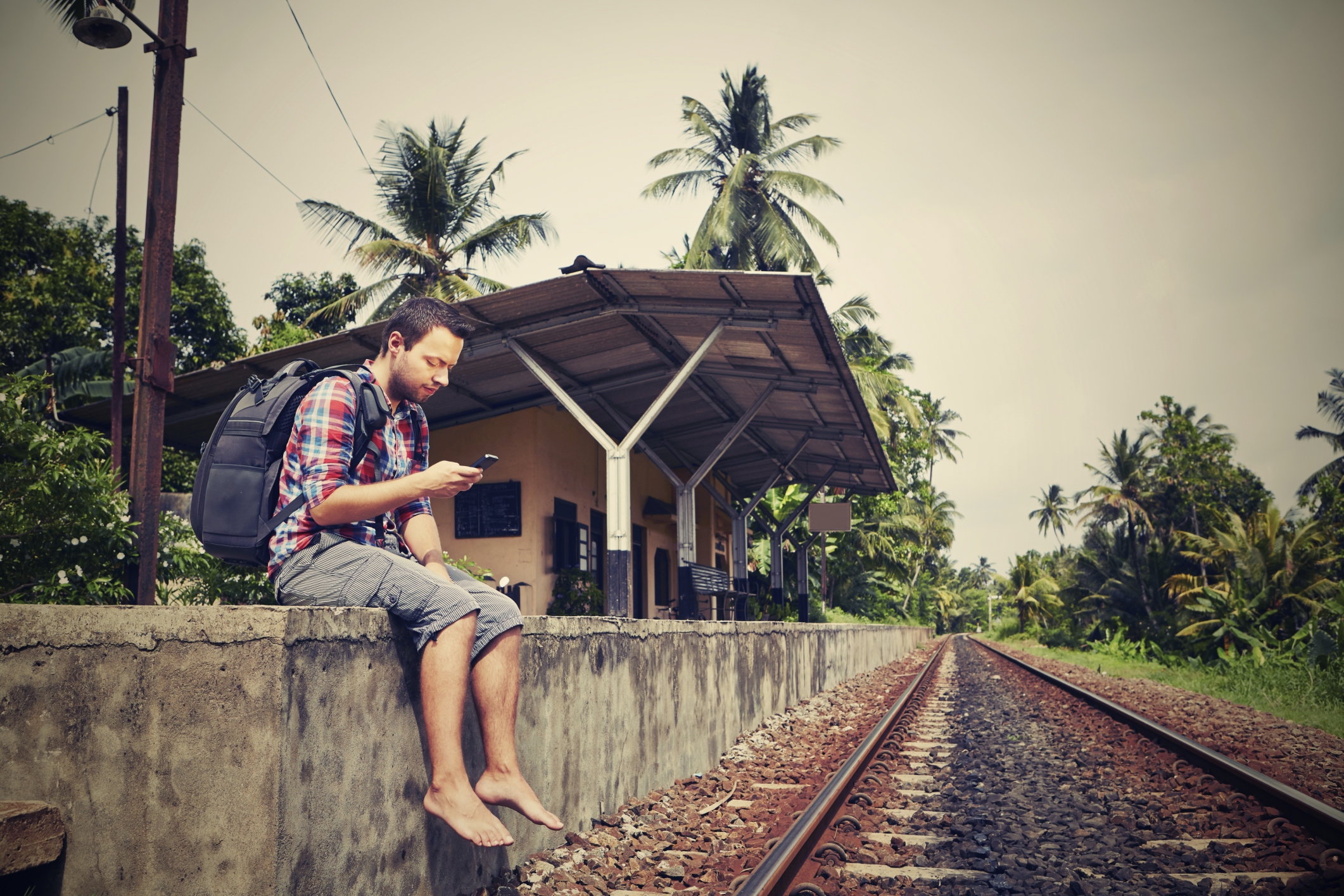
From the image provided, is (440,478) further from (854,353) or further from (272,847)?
(854,353)

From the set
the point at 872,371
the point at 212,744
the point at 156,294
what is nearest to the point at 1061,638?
the point at 872,371

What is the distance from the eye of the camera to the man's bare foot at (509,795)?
246cm

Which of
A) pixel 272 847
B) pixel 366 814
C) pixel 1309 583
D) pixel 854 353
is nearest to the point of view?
pixel 272 847

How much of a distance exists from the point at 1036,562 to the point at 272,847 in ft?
238

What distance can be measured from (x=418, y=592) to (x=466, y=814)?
0.63 metres

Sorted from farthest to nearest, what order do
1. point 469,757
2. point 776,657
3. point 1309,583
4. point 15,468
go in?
point 1309,583
point 776,657
point 15,468
point 469,757

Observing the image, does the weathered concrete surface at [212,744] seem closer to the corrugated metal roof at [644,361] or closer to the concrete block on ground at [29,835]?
the concrete block on ground at [29,835]

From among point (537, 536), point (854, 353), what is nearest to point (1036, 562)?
point (854, 353)

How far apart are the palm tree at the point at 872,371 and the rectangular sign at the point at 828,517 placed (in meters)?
2.52

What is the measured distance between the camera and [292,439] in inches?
94.7

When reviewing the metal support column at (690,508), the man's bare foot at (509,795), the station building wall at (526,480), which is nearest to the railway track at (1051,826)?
the man's bare foot at (509,795)

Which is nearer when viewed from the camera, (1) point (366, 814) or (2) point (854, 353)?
(1) point (366, 814)

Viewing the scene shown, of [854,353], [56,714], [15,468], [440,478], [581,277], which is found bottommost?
[56,714]

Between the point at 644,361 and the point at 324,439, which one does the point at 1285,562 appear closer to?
the point at 644,361
